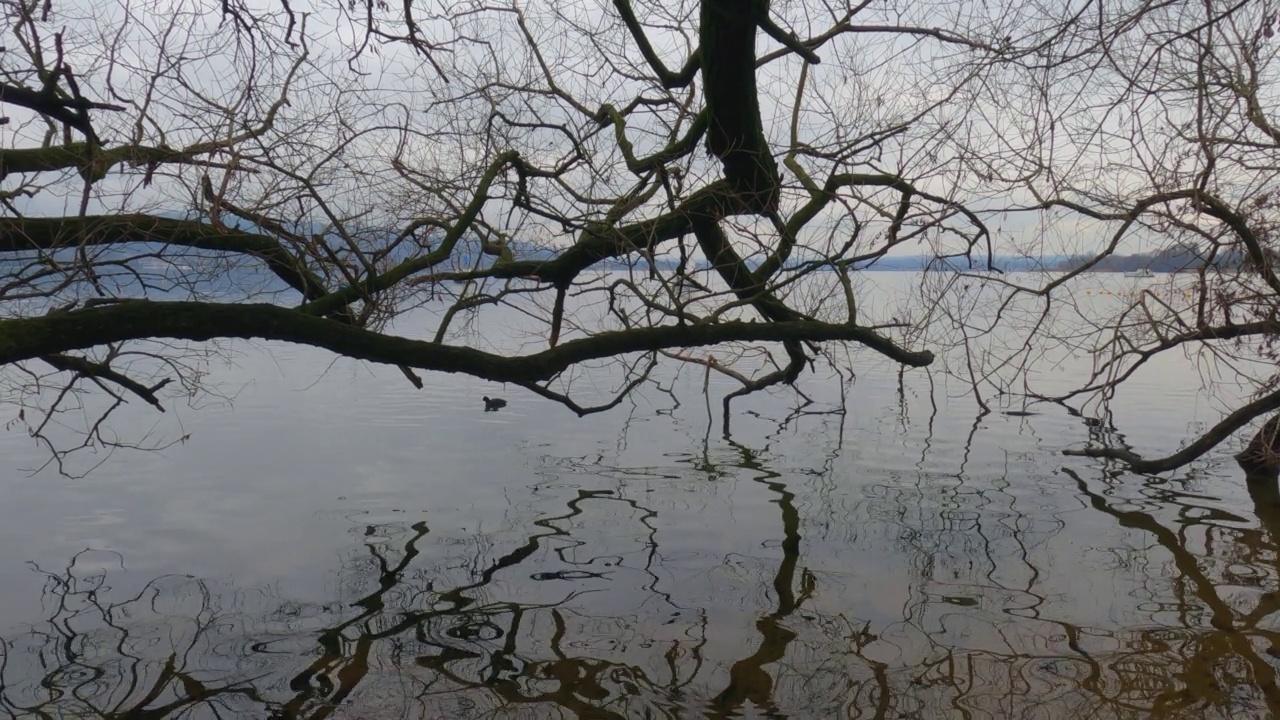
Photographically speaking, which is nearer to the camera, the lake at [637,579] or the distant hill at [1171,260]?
the lake at [637,579]

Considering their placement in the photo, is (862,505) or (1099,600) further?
(862,505)

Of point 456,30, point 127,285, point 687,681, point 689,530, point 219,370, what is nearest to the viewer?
point 687,681

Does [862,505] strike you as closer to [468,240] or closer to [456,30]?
[468,240]

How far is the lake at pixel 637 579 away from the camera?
529cm

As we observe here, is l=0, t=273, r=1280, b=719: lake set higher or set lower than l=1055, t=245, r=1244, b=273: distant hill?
lower

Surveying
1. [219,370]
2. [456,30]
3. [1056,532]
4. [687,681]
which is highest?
[456,30]

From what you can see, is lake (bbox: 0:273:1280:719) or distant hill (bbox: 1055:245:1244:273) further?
distant hill (bbox: 1055:245:1244:273)

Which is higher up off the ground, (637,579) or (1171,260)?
(1171,260)

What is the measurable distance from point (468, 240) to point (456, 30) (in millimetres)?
1535

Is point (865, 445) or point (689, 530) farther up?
point (865, 445)

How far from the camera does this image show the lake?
5.29 metres

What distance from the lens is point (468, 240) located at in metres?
7.17

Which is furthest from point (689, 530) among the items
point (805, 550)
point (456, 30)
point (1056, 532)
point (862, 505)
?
point (456, 30)

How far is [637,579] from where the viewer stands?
7.22 metres
